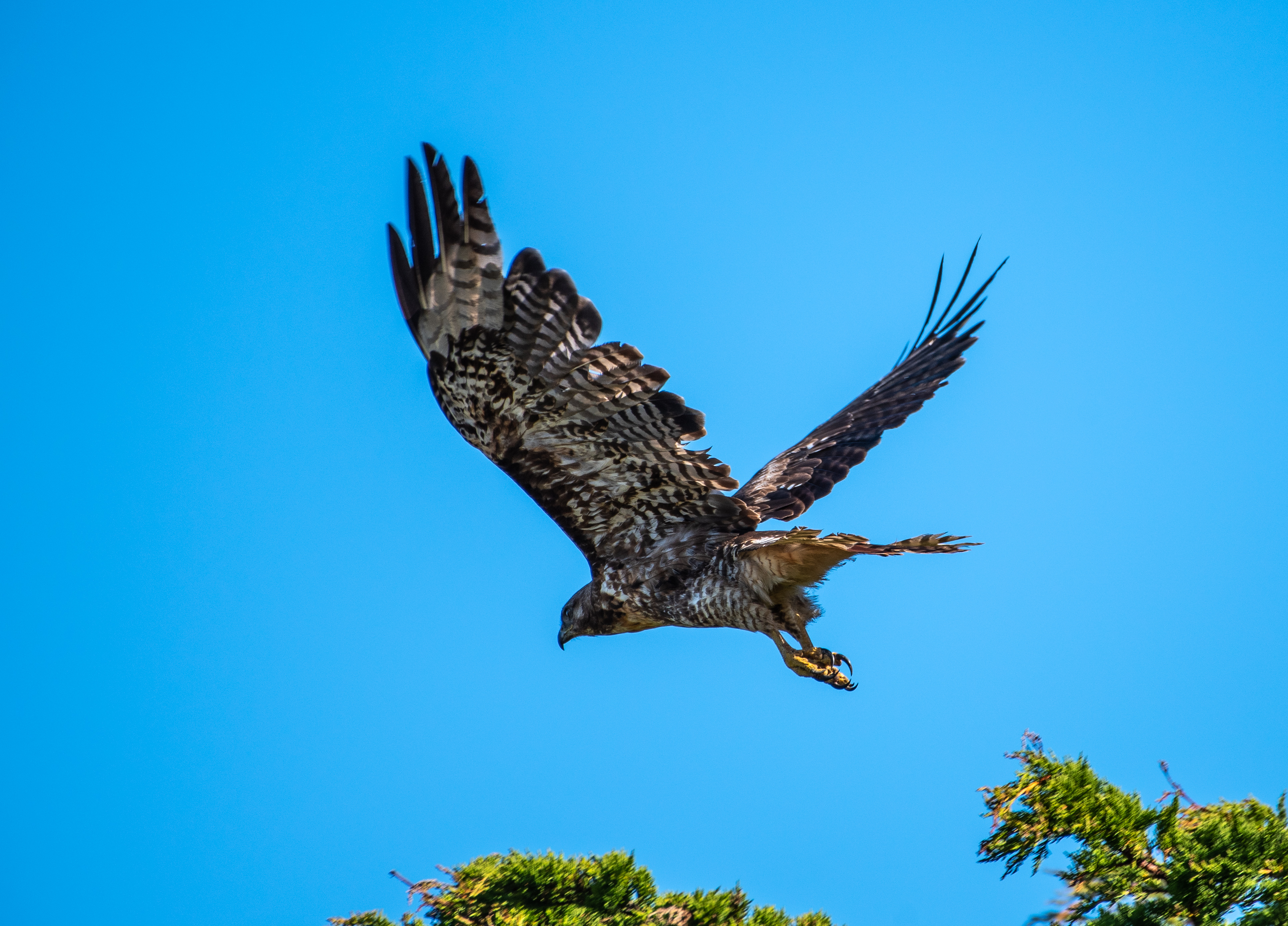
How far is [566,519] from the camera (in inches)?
232

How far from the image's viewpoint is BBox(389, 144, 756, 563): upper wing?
4785 mm

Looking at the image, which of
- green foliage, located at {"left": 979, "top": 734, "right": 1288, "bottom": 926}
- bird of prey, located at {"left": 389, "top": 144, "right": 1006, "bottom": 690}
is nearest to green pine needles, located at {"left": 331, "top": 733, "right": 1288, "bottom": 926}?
green foliage, located at {"left": 979, "top": 734, "right": 1288, "bottom": 926}

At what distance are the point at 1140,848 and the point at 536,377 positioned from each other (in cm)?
319

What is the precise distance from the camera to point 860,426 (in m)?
7.03

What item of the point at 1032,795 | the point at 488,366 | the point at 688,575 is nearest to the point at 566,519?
the point at 688,575

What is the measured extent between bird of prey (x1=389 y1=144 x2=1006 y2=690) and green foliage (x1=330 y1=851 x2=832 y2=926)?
1565 mm

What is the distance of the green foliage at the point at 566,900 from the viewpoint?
4.53m

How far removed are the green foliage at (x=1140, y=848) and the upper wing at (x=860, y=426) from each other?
2312 millimetres

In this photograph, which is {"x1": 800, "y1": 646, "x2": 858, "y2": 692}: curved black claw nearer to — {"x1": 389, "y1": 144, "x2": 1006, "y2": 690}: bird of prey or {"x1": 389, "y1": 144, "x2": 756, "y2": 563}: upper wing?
{"x1": 389, "y1": 144, "x2": 1006, "y2": 690}: bird of prey

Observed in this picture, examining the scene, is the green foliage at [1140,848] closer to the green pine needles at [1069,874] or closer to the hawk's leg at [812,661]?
the green pine needles at [1069,874]

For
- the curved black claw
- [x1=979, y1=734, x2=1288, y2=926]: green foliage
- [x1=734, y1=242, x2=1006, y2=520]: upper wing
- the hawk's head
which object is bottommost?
[x1=979, y1=734, x2=1288, y2=926]: green foliage

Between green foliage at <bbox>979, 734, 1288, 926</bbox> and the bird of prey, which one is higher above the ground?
the bird of prey

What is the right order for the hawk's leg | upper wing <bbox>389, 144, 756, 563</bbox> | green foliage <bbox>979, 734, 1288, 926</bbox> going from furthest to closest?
1. the hawk's leg
2. upper wing <bbox>389, 144, 756, 563</bbox>
3. green foliage <bbox>979, 734, 1288, 926</bbox>

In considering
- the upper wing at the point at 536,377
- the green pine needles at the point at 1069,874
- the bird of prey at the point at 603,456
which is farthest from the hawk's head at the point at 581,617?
the green pine needles at the point at 1069,874
